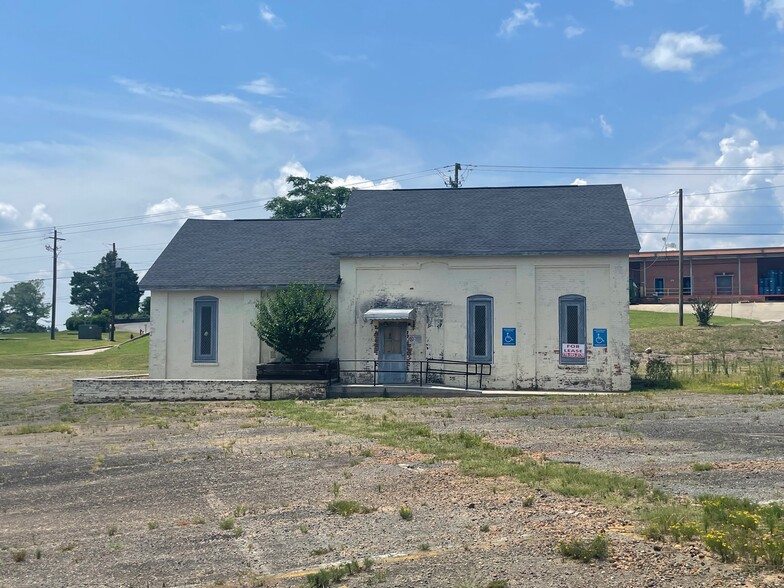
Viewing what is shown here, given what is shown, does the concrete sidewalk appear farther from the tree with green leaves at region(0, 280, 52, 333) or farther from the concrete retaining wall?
the tree with green leaves at region(0, 280, 52, 333)

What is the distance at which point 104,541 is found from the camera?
7.54m

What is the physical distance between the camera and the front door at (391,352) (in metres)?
25.8

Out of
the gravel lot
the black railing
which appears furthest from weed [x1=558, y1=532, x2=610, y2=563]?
the black railing

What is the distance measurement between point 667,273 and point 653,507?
55.2m

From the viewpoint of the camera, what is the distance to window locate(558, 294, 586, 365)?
24.6 metres

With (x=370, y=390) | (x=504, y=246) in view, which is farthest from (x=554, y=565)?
(x=504, y=246)

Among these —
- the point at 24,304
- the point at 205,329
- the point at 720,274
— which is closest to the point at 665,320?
the point at 720,274

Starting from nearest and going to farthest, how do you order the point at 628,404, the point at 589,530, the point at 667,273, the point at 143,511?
the point at 589,530
the point at 143,511
the point at 628,404
the point at 667,273

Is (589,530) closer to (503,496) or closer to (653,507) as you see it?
(653,507)

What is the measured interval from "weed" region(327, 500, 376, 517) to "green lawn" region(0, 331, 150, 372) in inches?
1303

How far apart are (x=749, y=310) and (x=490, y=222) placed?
94.1ft

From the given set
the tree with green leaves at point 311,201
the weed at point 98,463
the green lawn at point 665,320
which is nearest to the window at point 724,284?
the green lawn at point 665,320

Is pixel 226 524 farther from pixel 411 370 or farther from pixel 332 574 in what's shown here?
pixel 411 370

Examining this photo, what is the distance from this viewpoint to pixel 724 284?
188 feet
